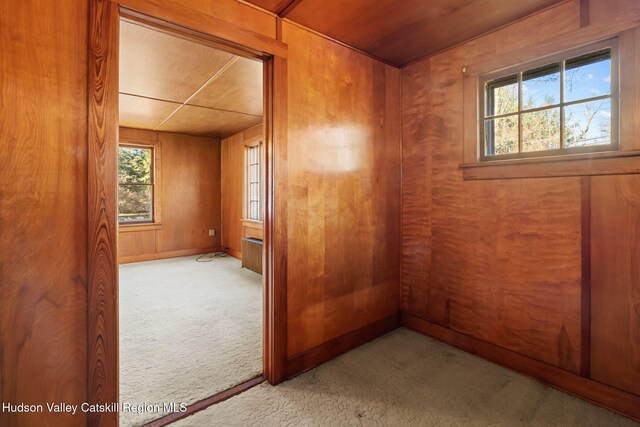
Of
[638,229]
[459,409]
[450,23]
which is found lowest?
[459,409]

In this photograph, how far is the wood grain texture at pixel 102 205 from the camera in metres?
1.38

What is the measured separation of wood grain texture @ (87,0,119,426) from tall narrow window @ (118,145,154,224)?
4.92 m

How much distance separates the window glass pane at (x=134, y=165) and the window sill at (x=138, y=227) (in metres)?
0.82

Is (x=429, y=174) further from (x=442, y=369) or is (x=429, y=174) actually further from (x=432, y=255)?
(x=442, y=369)

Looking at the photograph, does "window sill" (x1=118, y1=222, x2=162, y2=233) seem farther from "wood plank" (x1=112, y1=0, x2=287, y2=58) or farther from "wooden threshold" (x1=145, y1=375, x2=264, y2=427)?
"wood plank" (x1=112, y1=0, x2=287, y2=58)

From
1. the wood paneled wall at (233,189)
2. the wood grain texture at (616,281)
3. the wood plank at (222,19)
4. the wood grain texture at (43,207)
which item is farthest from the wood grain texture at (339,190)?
the wood paneled wall at (233,189)

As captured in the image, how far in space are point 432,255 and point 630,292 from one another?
120 cm

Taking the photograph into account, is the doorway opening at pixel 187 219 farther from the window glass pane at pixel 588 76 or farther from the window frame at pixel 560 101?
the window glass pane at pixel 588 76

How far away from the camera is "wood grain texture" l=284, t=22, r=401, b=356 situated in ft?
6.88

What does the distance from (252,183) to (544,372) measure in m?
4.91

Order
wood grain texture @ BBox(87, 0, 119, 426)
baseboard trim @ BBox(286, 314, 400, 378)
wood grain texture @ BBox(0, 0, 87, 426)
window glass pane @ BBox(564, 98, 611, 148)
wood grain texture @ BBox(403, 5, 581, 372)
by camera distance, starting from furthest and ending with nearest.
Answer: baseboard trim @ BBox(286, 314, 400, 378)
wood grain texture @ BBox(403, 5, 581, 372)
window glass pane @ BBox(564, 98, 611, 148)
wood grain texture @ BBox(87, 0, 119, 426)
wood grain texture @ BBox(0, 0, 87, 426)

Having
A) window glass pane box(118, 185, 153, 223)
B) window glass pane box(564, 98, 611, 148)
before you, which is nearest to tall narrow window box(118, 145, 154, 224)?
window glass pane box(118, 185, 153, 223)

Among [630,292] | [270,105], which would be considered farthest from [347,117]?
[630,292]

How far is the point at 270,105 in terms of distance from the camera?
6.45 feet
